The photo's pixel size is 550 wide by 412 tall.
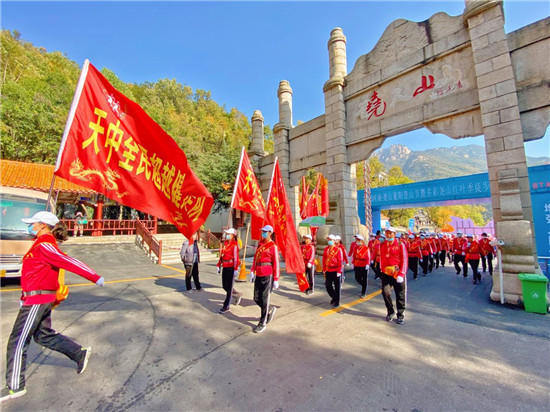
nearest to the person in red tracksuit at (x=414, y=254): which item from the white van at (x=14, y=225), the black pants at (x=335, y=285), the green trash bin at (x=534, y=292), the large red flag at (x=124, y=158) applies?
the green trash bin at (x=534, y=292)

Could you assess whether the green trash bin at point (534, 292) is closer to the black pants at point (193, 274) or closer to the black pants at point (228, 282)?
the black pants at point (228, 282)

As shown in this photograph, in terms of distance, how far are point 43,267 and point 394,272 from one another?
5.56 metres

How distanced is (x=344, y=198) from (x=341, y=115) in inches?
135

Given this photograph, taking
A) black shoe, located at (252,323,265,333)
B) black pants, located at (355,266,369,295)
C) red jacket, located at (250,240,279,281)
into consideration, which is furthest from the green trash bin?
black shoe, located at (252,323,265,333)

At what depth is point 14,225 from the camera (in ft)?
25.1

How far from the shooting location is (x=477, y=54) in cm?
700

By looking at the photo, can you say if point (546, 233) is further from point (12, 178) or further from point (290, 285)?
point (12, 178)

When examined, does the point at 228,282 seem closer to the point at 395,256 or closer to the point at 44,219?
the point at 44,219

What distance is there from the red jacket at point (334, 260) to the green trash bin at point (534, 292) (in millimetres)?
3774

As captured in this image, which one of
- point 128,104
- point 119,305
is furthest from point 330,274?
point 128,104

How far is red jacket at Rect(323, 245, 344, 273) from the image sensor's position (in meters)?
5.95

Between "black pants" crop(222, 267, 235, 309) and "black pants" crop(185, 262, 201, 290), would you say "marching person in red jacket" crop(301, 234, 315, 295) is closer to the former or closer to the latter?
"black pants" crop(222, 267, 235, 309)

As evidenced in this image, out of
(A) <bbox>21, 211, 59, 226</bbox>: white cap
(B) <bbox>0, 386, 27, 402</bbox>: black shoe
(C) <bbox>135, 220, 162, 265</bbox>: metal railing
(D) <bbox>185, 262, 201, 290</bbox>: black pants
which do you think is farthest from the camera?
(C) <bbox>135, 220, 162, 265</bbox>: metal railing

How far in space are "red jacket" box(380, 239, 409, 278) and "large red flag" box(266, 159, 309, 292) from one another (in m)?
1.81
